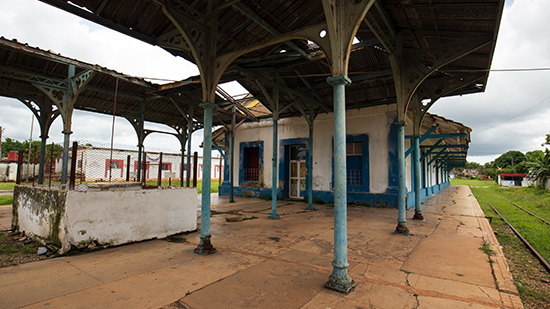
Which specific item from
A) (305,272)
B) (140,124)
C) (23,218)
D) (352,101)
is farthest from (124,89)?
(305,272)

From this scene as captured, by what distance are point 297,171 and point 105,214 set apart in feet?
30.9

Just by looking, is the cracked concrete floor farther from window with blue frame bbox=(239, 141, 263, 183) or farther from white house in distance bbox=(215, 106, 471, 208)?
window with blue frame bbox=(239, 141, 263, 183)

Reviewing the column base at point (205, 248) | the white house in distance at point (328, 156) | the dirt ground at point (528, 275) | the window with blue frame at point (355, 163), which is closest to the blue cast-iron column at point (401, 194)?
the dirt ground at point (528, 275)

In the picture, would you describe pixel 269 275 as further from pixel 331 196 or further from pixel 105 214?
pixel 331 196

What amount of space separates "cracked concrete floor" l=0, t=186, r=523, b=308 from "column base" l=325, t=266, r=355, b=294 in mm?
75

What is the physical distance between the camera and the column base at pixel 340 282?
9.65 feet

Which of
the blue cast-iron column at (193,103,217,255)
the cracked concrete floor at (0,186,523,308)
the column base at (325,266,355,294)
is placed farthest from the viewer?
the blue cast-iron column at (193,103,217,255)

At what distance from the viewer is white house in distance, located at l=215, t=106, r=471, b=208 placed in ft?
33.9

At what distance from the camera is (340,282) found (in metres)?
2.98

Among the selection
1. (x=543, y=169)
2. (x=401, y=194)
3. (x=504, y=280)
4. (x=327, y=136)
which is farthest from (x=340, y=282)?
(x=543, y=169)


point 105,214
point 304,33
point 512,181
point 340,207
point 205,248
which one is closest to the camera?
point 340,207

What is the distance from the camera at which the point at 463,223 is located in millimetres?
7379

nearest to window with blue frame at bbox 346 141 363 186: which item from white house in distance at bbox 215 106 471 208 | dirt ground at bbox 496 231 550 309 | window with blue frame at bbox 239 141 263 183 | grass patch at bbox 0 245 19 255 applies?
white house in distance at bbox 215 106 471 208

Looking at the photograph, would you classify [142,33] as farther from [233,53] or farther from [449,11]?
[449,11]
